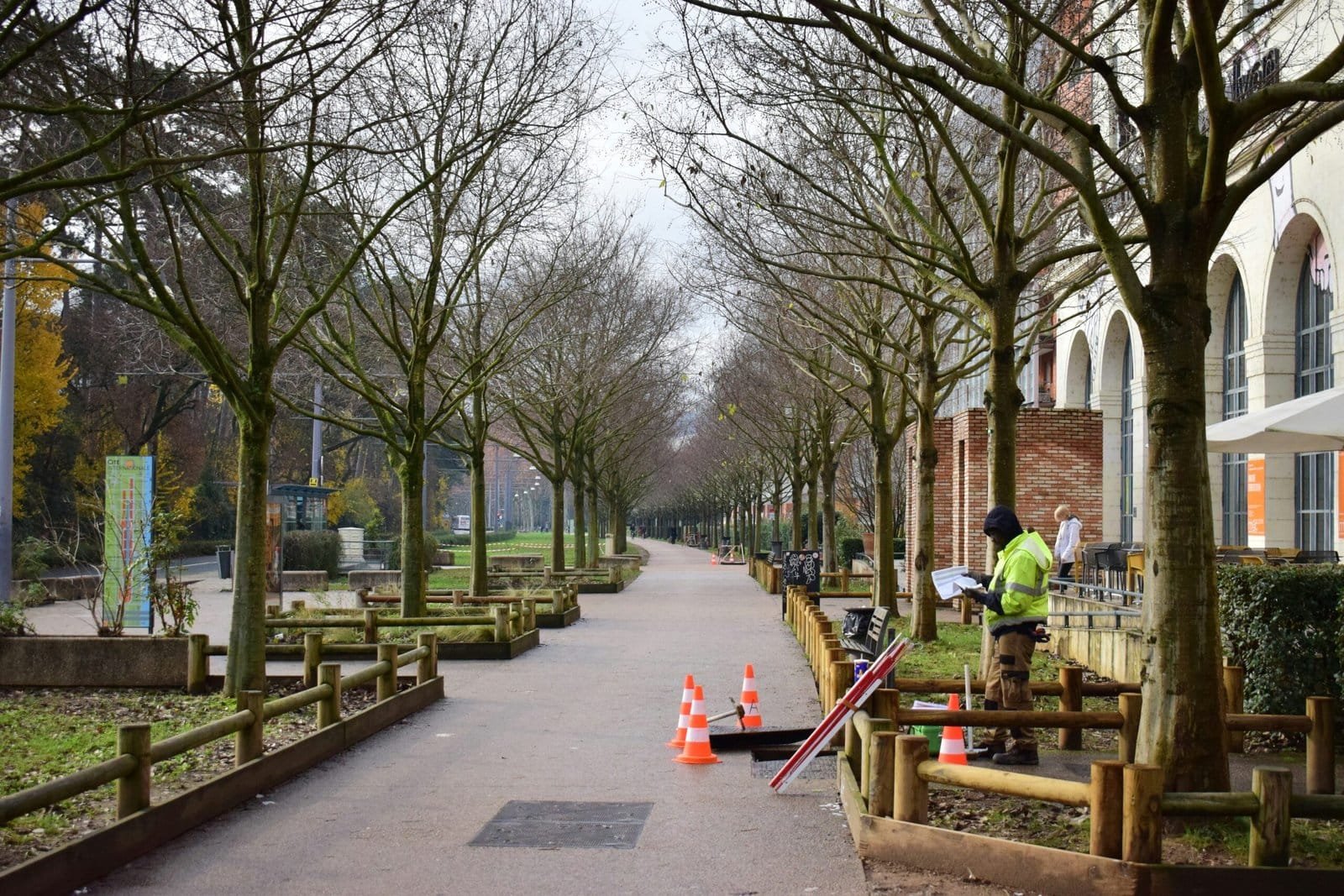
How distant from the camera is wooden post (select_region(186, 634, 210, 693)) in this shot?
1404cm

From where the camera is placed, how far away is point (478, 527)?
88.9ft

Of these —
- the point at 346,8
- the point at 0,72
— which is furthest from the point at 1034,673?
the point at 0,72

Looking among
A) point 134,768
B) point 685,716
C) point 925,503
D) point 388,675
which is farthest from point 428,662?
point 925,503

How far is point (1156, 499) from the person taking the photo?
776 centimetres

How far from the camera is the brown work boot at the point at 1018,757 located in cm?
952

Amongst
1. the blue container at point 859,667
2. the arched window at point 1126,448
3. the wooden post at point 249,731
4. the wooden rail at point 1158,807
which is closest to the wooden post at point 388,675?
the wooden post at point 249,731

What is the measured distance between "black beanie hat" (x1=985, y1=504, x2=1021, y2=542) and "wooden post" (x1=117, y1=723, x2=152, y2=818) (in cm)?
588

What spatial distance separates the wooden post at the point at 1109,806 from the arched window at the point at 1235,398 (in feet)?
A: 69.3

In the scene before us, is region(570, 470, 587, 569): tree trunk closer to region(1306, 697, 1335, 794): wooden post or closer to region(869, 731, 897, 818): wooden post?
region(1306, 697, 1335, 794): wooden post

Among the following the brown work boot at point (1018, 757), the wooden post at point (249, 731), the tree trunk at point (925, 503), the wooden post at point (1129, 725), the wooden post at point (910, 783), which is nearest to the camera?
the wooden post at point (910, 783)

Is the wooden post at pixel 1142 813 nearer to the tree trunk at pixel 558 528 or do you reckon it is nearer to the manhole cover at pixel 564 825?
the manhole cover at pixel 564 825

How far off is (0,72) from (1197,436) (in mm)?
7058

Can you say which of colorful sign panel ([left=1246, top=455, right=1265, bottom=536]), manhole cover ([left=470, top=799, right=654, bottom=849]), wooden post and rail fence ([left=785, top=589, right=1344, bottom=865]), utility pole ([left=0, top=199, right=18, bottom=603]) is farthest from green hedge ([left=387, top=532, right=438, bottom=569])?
manhole cover ([left=470, top=799, right=654, bottom=849])

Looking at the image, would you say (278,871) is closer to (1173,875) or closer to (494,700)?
(1173,875)
